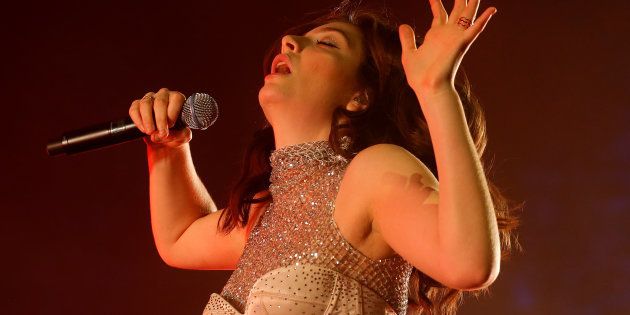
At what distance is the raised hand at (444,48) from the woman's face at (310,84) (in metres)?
0.41

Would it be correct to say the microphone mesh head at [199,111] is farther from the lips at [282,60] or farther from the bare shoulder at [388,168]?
the bare shoulder at [388,168]

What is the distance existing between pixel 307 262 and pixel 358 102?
389mm

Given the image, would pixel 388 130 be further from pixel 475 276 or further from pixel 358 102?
pixel 475 276

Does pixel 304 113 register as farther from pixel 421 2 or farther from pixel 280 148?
pixel 421 2

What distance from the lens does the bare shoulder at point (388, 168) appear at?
118 cm

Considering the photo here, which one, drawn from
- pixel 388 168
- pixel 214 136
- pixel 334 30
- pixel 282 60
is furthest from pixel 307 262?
pixel 214 136

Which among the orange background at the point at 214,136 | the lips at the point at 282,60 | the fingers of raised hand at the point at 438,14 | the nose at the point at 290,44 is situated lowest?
the orange background at the point at 214,136

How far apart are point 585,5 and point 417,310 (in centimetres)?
129

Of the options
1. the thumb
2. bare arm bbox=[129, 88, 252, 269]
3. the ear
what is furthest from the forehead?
the thumb

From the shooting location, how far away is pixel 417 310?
1551 millimetres

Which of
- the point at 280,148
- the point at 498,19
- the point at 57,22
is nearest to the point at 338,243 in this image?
the point at 280,148

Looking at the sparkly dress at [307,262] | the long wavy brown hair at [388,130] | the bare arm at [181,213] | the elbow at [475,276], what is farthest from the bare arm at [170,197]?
the elbow at [475,276]

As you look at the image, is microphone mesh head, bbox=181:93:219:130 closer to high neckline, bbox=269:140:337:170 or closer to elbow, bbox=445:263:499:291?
high neckline, bbox=269:140:337:170

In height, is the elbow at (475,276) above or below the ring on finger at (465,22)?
below
